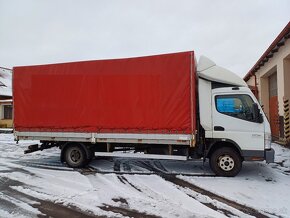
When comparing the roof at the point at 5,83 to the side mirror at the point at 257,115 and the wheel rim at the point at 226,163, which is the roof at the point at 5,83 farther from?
the side mirror at the point at 257,115

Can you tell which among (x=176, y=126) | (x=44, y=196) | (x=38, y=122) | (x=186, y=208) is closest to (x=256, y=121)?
(x=176, y=126)

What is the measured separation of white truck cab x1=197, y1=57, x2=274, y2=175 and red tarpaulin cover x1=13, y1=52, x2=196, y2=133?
0.48 m

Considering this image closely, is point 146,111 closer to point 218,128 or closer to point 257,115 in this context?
point 218,128

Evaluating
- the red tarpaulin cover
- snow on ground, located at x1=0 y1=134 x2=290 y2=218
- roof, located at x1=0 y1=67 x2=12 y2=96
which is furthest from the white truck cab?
roof, located at x1=0 y1=67 x2=12 y2=96

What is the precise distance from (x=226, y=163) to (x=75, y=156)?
4691 mm

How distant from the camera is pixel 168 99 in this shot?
8203mm

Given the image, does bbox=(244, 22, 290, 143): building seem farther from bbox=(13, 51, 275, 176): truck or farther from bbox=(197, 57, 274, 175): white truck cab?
bbox=(13, 51, 275, 176): truck

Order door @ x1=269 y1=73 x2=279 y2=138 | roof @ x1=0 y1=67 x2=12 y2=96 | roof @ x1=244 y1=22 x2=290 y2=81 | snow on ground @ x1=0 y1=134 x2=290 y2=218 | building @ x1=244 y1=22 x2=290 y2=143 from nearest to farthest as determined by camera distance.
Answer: snow on ground @ x1=0 y1=134 x2=290 y2=218, roof @ x1=244 y1=22 x2=290 y2=81, building @ x1=244 y1=22 x2=290 y2=143, door @ x1=269 y1=73 x2=279 y2=138, roof @ x1=0 y1=67 x2=12 y2=96

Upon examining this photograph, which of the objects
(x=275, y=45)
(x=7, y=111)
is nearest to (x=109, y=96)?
(x=275, y=45)

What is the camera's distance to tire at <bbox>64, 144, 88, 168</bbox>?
939cm

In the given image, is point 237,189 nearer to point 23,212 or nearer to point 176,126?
point 176,126

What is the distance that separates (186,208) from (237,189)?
1850 millimetres

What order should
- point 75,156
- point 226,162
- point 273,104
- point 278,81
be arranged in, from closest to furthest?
point 226,162
point 75,156
point 278,81
point 273,104

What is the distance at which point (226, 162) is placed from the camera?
810 centimetres
